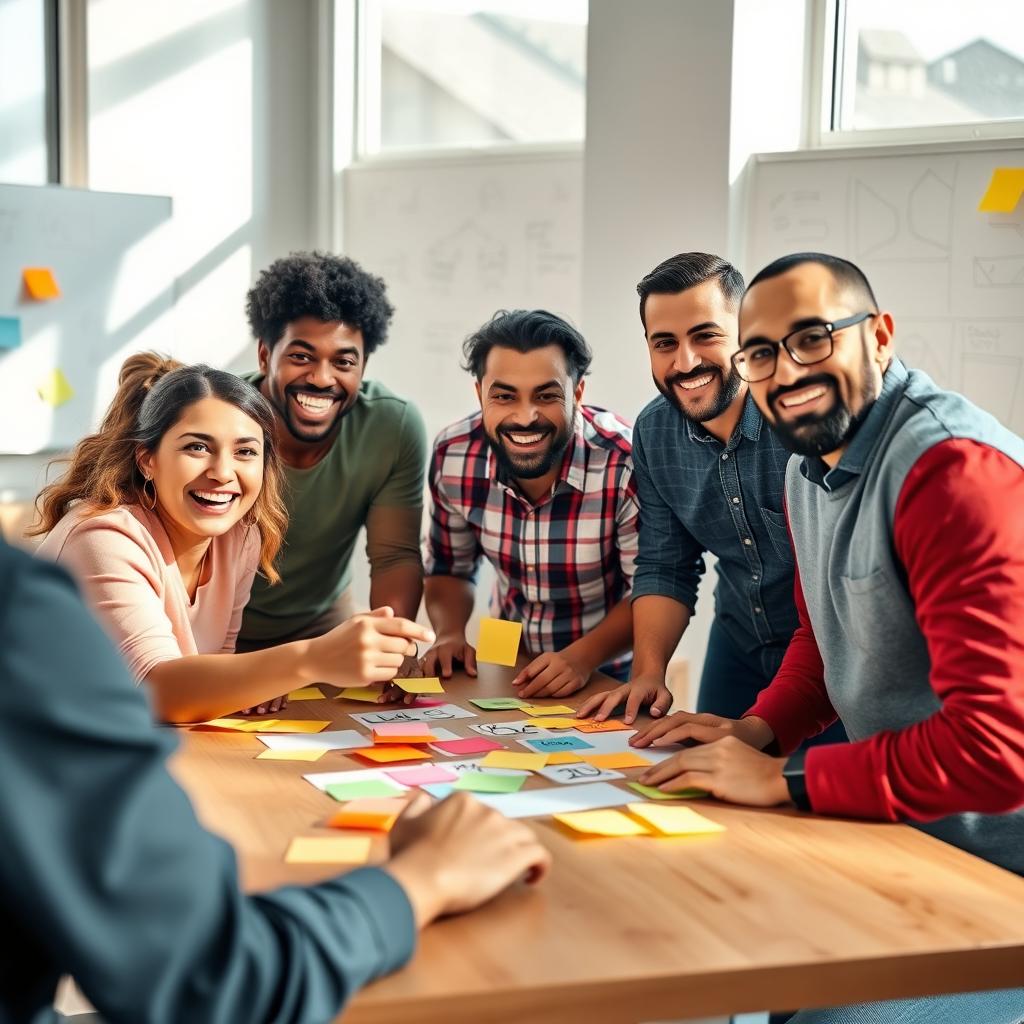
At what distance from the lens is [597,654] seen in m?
2.34

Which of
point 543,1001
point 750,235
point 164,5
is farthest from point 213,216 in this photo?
point 543,1001

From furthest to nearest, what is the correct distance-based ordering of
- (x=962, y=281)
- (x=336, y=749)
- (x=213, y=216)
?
(x=213, y=216), (x=962, y=281), (x=336, y=749)

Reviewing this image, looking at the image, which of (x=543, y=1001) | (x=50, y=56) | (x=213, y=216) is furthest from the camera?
(x=213, y=216)

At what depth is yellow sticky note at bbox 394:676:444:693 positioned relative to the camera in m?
2.10

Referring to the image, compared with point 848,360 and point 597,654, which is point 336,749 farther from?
point 848,360

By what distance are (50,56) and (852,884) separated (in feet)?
13.3

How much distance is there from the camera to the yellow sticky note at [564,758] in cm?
171

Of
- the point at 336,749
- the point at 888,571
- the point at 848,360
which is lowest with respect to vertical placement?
the point at 336,749

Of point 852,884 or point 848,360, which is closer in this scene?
point 852,884

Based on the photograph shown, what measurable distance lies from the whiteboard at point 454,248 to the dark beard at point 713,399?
1.77 meters

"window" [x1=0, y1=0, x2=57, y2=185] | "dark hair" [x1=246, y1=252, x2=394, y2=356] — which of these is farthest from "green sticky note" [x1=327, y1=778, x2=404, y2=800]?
"window" [x1=0, y1=0, x2=57, y2=185]

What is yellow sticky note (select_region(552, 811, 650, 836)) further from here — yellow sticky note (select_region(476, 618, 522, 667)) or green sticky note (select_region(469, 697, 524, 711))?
yellow sticky note (select_region(476, 618, 522, 667))

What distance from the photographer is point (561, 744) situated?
181 cm

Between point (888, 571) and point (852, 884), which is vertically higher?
point (888, 571)
